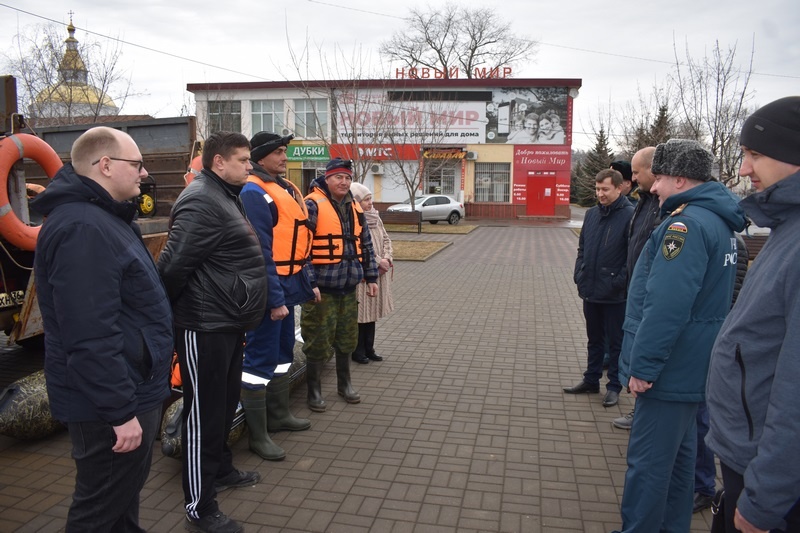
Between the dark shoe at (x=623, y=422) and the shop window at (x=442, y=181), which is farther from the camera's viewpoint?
the shop window at (x=442, y=181)

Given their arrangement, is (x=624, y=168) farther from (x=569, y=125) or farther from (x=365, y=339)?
(x=569, y=125)

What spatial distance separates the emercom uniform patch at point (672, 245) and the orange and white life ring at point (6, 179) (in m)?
4.27

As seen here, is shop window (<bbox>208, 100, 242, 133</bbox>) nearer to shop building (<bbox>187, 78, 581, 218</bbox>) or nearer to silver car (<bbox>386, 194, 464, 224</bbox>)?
shop building (<bbox>187, 78, 581, 218</bbox>)

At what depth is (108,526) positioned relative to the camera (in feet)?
7.89

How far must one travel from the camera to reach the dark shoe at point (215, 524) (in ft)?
10.4

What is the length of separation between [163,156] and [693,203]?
249 inches

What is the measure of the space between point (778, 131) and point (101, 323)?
8.02ft

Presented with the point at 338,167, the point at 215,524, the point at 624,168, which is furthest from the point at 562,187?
the point at 215,524

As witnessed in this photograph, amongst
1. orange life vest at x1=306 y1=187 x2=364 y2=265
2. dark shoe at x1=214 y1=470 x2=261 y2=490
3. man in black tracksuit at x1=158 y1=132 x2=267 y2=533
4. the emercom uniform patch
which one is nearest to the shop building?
orange life vest at x1=306 y1=187 x2=364 y2=265

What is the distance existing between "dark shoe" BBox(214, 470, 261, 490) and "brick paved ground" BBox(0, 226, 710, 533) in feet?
0.18

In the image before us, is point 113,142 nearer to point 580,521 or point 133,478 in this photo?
point 133,478

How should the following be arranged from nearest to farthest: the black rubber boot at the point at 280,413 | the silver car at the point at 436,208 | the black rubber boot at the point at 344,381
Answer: the black rubber boot at the point at 280,413 → the black rubber boot at the point at 344,381 → the silver car at the point at 436,208

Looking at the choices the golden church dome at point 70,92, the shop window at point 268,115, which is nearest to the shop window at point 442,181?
the shop window at point 268,115

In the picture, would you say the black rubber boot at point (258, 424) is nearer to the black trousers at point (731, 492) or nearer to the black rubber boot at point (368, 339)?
the black rubber boot at point (368, 339)
